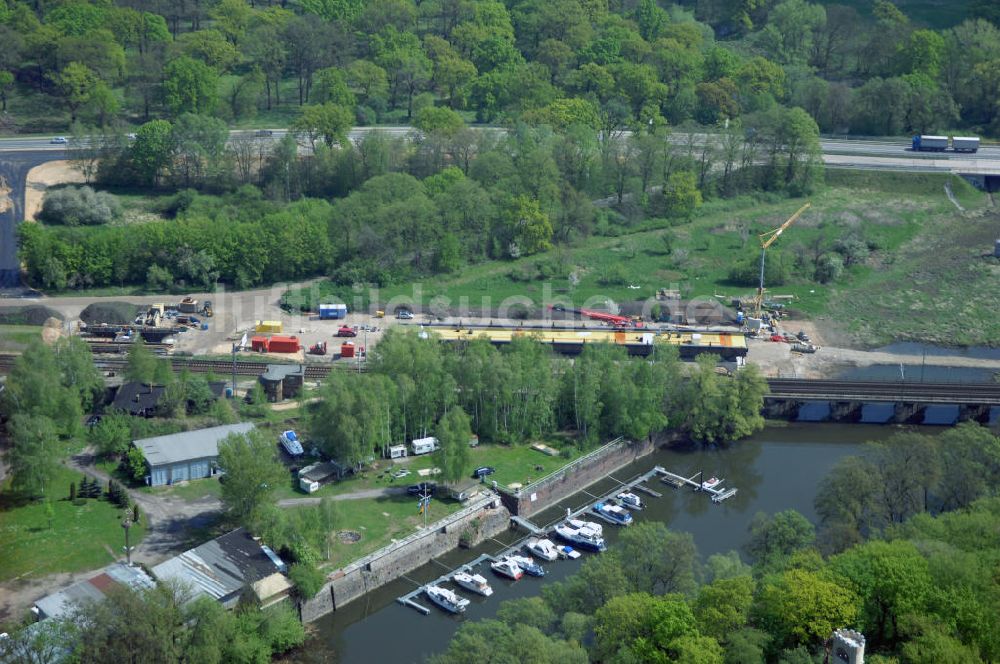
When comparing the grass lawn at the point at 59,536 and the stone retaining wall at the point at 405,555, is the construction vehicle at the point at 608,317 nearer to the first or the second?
the stone retaining wall at the point at 405,555

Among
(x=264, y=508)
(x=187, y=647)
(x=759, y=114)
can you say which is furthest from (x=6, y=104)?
(x=187, y=647)

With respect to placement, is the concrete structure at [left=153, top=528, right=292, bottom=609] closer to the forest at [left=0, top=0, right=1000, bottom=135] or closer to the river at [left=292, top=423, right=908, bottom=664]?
the river at [left=292, top=423, right=908, bottom=664]

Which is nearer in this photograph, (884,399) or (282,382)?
(282,382)

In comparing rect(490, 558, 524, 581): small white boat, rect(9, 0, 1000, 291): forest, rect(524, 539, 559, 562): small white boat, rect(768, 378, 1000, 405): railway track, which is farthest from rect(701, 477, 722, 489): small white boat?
rect(9, 0, 1000, 291): forest

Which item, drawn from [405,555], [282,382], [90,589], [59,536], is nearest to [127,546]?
[90,589]

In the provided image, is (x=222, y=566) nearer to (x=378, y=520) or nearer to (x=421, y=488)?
(x=378, y=520)
